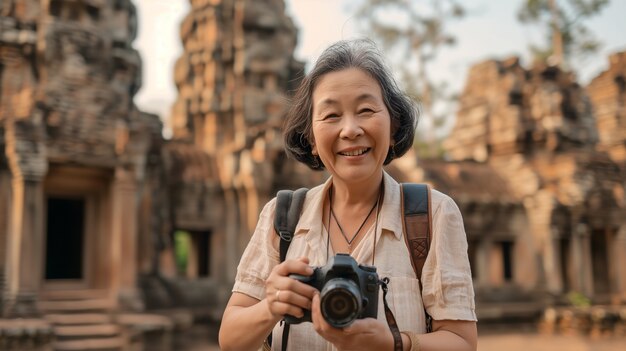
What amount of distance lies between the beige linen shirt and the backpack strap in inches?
0.6

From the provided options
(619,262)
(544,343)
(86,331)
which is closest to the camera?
(86,331)

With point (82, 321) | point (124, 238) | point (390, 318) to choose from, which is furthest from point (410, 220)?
point (124, 238)

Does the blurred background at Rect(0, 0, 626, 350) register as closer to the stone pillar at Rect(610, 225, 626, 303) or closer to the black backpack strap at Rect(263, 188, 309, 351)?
the stone pillar at Rect(610, 225, 626, 303)

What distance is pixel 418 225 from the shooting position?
1709 mm

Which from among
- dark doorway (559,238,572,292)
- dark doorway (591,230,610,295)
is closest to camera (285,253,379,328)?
dark doorway (559,238,572,292)

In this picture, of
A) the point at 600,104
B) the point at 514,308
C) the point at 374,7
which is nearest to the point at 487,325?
the point at 514,308

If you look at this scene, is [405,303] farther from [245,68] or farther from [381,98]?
[245,68]

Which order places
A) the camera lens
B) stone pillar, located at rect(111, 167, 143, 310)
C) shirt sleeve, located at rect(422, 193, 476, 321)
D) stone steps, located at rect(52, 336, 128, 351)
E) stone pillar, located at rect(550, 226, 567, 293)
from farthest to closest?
stone pillar, located at rect(550, 226, 567, 293), stone pillar, located at rect(111, 167, 143, 310), stone steps, located at rect(52, 336, 128, 351), shirt sleeve, located at rect(422, 193, 476, 321), the camera lens

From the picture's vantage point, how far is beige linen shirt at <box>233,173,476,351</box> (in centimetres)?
163

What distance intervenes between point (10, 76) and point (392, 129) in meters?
11.6

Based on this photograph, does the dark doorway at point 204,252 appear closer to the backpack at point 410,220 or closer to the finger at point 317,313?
the backpack at point 410,220

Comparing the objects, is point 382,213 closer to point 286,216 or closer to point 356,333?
point 286,216

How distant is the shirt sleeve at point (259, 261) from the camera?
1.80m

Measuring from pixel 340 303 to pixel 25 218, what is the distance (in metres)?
9.77
